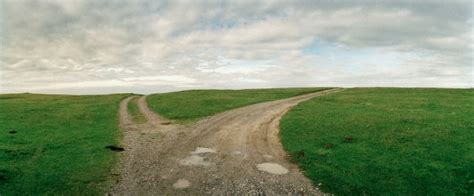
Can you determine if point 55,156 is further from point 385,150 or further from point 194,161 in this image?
point 385,150

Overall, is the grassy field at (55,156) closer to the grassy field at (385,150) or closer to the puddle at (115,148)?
the puddle at (115,148)

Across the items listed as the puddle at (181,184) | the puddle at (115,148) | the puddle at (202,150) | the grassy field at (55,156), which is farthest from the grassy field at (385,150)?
the grassy field at (55,156)

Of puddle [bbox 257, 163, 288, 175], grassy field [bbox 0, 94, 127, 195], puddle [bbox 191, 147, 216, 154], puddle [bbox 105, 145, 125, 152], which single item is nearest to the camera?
grassy field [bbox 0, 94, 127, 195]

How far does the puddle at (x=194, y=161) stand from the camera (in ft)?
70.1

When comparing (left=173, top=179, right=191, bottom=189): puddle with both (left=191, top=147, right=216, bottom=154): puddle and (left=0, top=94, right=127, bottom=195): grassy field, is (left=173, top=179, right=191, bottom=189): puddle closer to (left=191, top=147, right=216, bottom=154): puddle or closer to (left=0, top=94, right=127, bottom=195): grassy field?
(left=0, top=94, right=127, bottom=195): grassy field

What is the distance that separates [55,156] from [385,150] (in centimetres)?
2406

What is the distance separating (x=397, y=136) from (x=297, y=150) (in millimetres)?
9889

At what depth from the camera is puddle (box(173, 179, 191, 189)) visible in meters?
17.8

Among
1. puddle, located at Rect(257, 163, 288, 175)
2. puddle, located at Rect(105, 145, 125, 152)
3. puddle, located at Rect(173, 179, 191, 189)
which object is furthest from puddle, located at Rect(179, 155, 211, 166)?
puddle, located at Rect(105, 145, 125, 152)

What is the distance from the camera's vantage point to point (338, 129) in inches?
1239

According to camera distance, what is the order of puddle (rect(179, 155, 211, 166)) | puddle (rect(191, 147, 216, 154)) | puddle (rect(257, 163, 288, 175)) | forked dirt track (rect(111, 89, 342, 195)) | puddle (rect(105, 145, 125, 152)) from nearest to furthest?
forked dirt track (rect(111, 89, 342, 195)), puddle (rect(257, 163, 288, 175)), puddle (rect(179, 155, 211, 166)), puddle (rect(191, 147, 216, 154)), puddle (rect(105, 145, 125, 152))

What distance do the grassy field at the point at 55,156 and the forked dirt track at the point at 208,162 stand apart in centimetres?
167

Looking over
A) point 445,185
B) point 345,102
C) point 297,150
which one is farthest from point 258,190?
point 345,102

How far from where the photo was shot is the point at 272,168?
2080 centimetres
